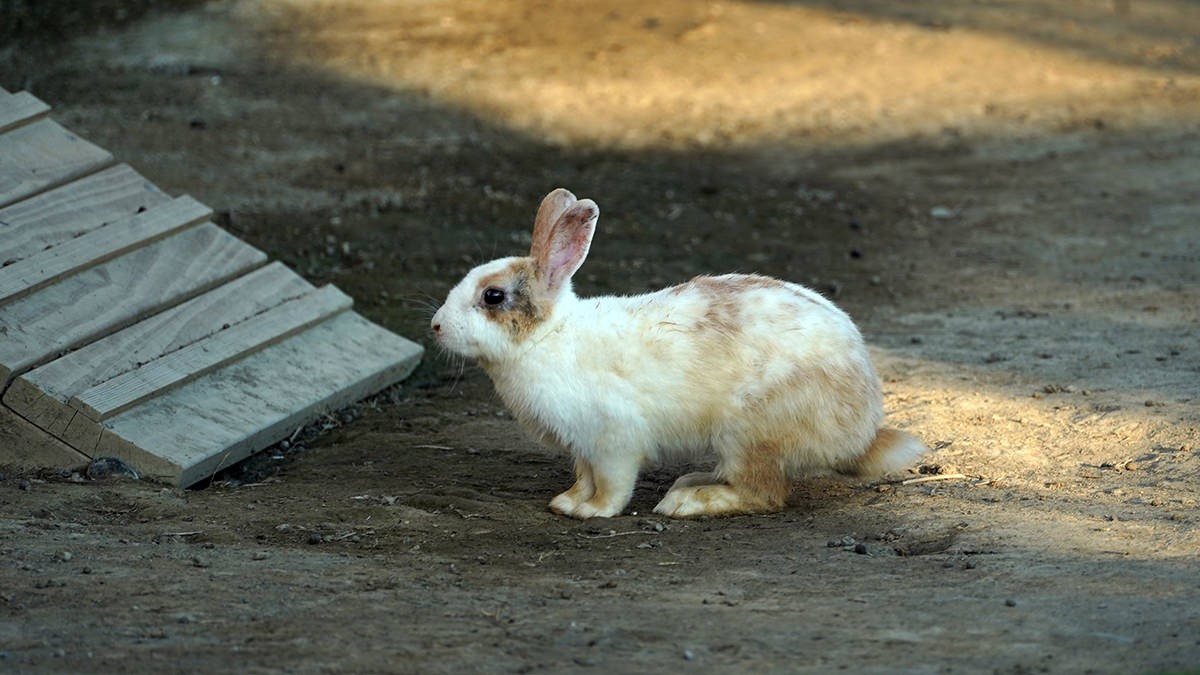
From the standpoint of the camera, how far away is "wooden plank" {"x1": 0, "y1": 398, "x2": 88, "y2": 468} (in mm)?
5418

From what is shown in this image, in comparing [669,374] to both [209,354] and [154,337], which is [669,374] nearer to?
[209,354]

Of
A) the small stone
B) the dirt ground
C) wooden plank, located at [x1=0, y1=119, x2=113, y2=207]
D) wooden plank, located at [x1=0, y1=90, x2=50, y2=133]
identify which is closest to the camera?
the dirt ground

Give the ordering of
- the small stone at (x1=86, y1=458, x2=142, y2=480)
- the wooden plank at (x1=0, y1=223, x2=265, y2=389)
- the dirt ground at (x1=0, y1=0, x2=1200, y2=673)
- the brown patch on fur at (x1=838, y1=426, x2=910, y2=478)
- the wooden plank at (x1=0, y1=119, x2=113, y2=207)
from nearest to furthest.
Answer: the dirt ground at (x1=0, y1=0, x2=1200, y2=673) < the brown patch on fur at (x1=838, y1=426, x2=910, y2=478) < the small stone at (x1=86, y1=458, x2=142, y2=480) < the wooden plank at (x1=0, y1=223, x2=265, y2=389) < the wooden plank at (x1=0, y1=119, x2=113, y2=207)

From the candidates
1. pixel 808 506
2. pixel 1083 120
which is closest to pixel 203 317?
pixel 808 506

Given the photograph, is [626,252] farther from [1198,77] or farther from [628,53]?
[1198,77]

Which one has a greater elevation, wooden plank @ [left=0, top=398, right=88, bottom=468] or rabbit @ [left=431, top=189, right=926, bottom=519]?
rabbit @ [left=431, top=189, right=926, bottom=519]

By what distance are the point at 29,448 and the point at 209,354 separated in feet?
2.64

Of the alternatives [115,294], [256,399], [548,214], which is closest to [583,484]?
[548,214]

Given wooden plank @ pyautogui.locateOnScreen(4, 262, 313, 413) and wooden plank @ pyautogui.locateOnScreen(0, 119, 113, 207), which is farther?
→ wooden plank @ pyautogui.locateOnScreen(0, 119, 113, 207)

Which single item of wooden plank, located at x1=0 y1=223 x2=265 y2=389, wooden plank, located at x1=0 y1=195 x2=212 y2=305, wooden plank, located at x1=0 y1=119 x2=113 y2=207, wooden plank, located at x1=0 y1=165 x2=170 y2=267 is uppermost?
wooden plank, located at x1=0 y1=119 x2=113 y2=207

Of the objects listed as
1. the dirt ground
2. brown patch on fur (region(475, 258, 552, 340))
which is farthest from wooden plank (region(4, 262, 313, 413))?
brown patch on fur (region(475, 258, 552, 340))

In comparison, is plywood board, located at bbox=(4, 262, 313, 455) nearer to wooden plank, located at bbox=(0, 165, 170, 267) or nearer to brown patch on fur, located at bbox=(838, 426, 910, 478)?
wooden plank, located at bbox=(0, 165, 170, 267)

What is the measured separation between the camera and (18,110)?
6625 millimetres

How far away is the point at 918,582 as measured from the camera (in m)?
4.29
